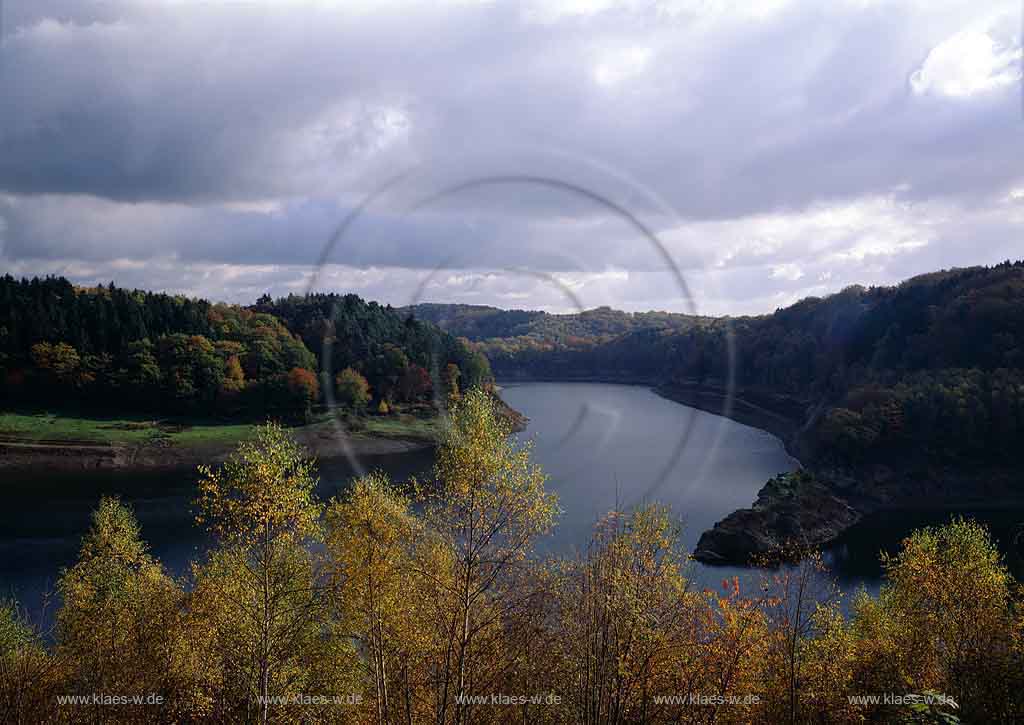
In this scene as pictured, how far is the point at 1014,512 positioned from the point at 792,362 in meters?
27.8

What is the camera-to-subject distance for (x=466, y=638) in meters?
7.54

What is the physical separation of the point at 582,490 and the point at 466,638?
20795 mm

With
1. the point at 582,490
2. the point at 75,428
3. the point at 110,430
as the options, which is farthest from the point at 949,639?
the point at 75,428

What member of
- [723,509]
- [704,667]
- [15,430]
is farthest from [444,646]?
[15,430]

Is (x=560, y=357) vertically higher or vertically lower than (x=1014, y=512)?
higher

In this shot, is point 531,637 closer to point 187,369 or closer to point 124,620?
point 124,620

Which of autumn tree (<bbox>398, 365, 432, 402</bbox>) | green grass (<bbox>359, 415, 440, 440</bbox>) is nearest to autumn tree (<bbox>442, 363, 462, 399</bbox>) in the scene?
green grass (<bbox>359, 415, 440, 440</bbox>)

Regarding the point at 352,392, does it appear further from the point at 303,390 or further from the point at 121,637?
the point at 121,637

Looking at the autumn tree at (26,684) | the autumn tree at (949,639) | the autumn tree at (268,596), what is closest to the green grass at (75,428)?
the autumn tree at (26,684)

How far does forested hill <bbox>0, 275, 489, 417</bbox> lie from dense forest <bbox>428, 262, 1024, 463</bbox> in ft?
21.7

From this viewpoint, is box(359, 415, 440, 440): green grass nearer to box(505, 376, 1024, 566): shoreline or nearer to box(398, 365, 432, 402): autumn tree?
box(398, 365, 432, 402): autumn tree

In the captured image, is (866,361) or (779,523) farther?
(866,361)

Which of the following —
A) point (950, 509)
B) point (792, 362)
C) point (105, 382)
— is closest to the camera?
point (950, 509)

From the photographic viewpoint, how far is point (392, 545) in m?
9.03
